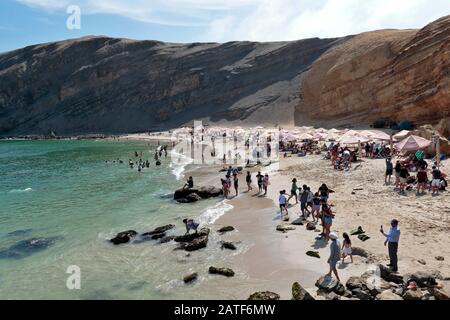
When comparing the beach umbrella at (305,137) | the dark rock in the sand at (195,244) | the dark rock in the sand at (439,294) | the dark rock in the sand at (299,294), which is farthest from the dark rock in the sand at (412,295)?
the beach umbrella at (305,137)

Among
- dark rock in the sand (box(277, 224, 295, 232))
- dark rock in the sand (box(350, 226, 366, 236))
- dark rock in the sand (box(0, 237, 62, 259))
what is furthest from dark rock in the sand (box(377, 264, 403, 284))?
dark rock in the sand (box(0, 237, 62, 259))

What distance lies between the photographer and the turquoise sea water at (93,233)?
470 inches

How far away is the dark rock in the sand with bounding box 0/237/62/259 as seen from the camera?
15.4m

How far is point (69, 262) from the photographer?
14.2 meters

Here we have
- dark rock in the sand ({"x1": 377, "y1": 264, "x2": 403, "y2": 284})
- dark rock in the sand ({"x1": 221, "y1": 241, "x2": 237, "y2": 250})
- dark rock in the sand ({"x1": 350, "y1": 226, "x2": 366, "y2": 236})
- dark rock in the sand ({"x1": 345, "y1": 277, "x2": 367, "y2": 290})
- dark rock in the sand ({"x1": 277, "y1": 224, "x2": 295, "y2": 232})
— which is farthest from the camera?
dark rock in the sand ({"x1": 277, "y1": 224, "x2": 295, "y2": 232})

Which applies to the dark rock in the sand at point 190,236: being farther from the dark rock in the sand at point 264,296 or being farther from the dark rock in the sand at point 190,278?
the dark rock in the sand at point 264,296

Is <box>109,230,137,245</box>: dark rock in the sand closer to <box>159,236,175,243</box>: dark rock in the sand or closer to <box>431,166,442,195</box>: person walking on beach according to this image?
<box>159,236,175,243</box>: dark rock in the sand

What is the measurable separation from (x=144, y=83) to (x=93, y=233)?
335 ft

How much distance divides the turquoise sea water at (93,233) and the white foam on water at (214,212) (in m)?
0.59

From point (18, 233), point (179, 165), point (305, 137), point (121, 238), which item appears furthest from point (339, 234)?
point (179, 165)

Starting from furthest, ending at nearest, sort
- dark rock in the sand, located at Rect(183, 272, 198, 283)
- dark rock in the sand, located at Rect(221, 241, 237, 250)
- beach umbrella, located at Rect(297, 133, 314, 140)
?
beach umbrella, located at Rect(297, 133, 314, 140), dark rock in the sand, located at Rect(221, 241, 237, 250), dark rock in the sand, located at Rect(183, 272, 198, 283)

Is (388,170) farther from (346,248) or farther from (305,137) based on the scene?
(305,137)

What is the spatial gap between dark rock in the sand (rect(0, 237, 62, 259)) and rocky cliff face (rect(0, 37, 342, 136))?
73915 millimetres
